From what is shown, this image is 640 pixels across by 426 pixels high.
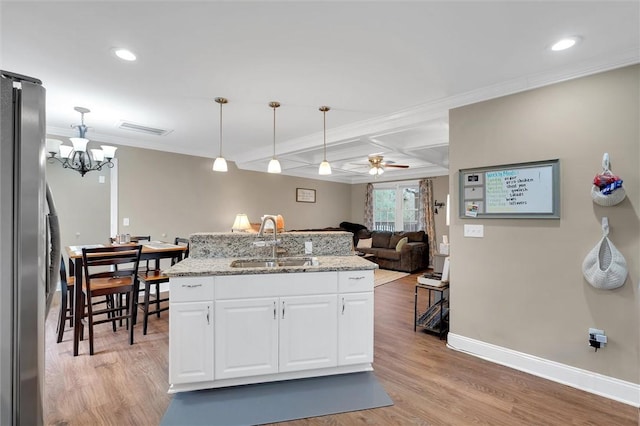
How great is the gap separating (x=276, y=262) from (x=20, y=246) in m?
1.71

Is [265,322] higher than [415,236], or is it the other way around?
[415,236]

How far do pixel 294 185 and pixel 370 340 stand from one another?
562cm

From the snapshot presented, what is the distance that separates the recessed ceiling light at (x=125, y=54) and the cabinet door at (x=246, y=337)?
6.31ft

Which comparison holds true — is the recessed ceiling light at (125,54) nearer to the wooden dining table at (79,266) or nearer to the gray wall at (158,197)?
the wooden dining table at (79,266)

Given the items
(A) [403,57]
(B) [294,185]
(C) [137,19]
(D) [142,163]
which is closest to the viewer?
(C) [137,19]

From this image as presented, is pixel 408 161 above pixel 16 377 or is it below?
above

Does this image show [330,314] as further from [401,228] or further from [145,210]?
[401,228]

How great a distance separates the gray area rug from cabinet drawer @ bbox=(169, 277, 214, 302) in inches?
27.4

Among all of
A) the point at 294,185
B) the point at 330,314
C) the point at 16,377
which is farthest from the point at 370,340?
the point at 294,185

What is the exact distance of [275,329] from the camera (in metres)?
2.17

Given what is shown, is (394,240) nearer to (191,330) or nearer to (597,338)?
(597,338)

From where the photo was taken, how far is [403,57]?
2.17m

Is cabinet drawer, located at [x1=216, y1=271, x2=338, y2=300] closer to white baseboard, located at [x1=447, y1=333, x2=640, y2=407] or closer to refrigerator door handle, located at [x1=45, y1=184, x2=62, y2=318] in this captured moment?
refrigerator door handle, located at [x1=45, y1=184, x2=62, y2=318]

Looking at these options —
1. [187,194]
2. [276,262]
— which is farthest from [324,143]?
[187,194]
